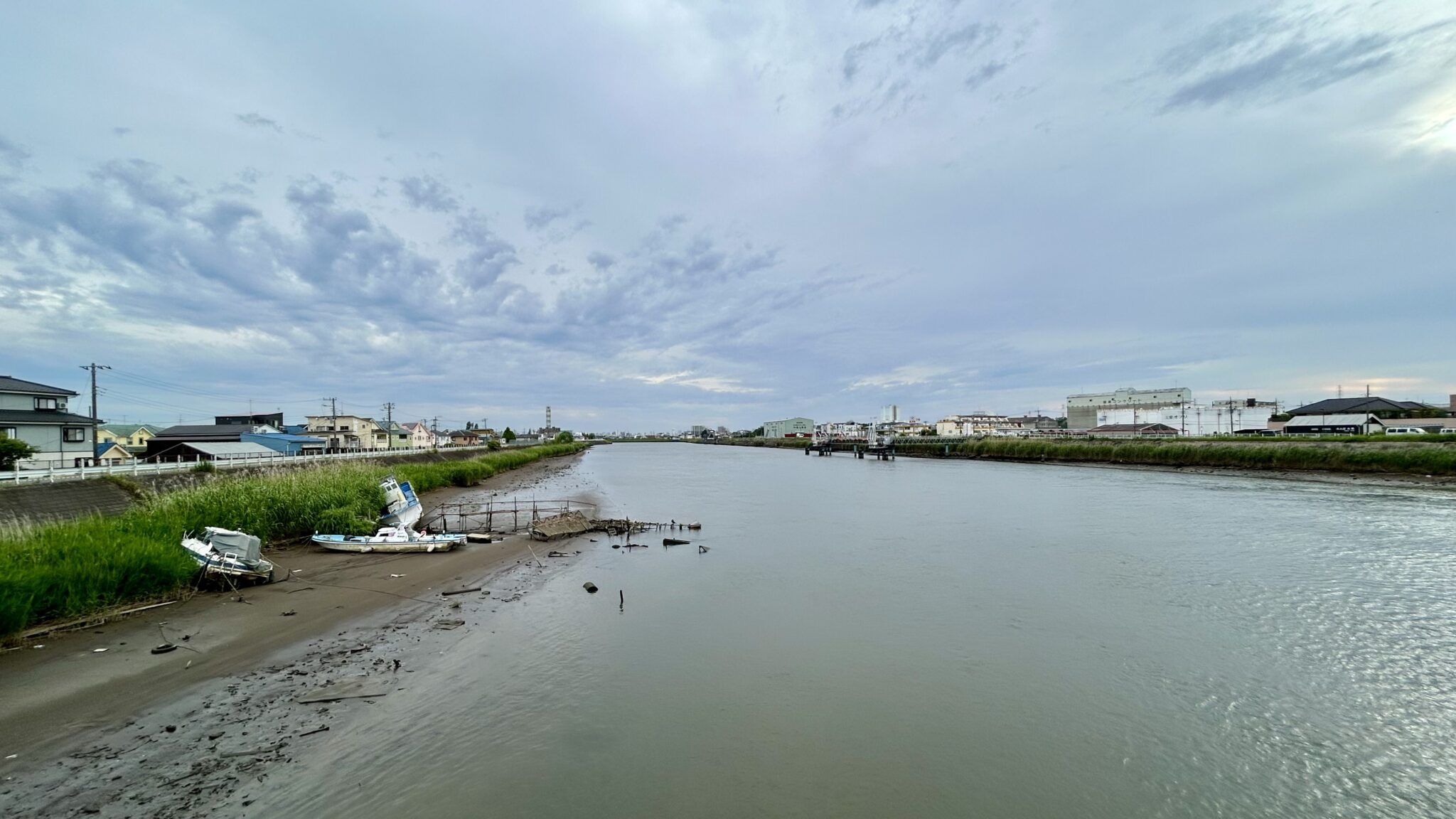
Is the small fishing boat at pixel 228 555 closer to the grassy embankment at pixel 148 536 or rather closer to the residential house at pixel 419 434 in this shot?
the grassy embankment at pixel 148 536

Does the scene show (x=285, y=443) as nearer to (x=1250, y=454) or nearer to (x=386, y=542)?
(x=386, y=542)

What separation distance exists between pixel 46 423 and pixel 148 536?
97.9ft

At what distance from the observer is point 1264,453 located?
40188 mm

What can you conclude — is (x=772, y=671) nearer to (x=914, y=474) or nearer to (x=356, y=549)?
(x=356, y=549)

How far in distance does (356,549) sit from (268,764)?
1129 centimetres

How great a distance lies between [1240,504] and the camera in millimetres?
26047

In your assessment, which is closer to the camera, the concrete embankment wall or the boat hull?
the boat hull

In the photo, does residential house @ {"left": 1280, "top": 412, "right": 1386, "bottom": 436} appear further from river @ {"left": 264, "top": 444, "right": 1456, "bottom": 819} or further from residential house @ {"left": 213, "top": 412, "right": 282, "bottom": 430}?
residential house @ {"left": 213, "top": 412, "right": 282, "bottom": 430}

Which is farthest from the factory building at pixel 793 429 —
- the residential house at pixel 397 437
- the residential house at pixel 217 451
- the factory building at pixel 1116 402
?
the residential house at pixel 217 451

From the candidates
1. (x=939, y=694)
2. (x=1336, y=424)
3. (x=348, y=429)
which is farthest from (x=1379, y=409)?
(x=348, y=429)

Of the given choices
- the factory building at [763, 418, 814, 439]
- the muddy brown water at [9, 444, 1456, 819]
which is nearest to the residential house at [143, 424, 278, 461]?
the muddy brown water at [9, 444, 1456, 819]

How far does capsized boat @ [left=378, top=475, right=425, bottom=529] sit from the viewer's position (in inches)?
720

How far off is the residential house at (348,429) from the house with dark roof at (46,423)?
34740mm

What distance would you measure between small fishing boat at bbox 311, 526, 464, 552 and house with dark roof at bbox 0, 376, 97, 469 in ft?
72.1
